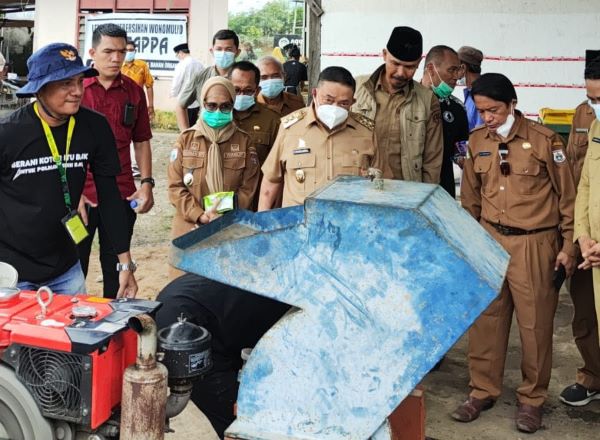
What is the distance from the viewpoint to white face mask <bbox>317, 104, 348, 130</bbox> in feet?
11.8

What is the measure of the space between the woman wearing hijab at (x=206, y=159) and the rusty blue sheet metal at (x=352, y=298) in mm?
1891

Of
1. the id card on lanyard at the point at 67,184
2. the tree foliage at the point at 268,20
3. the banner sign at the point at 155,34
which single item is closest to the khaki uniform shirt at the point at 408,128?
the id card on lanyard at the point at 67,184

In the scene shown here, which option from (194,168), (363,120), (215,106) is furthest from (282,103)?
(363,120)

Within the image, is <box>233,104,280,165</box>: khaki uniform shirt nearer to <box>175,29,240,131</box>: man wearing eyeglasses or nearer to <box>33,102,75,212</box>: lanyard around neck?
<box>175,29,240,131</box>: man wearing eyeglasses

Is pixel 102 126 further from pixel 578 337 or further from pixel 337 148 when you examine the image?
pixel 578 337

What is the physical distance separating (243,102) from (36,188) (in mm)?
1967

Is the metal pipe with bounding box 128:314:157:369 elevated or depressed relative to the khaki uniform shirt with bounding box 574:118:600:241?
depressed

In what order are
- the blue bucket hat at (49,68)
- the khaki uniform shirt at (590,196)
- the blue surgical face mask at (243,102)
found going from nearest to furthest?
the blue bucket hat at (49,68) → the khaki uniform shirt at (590,196) → the blue surgical face mask at (243,102)

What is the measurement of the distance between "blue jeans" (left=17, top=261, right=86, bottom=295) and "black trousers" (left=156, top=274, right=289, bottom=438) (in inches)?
29.4

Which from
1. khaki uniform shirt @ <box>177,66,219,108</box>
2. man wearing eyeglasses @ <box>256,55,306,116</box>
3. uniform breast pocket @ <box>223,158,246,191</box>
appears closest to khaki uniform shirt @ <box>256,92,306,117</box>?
man wearing eyeglasses @ <box>256,55,306,116</box>

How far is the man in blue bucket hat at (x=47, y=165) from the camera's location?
293 centimetres

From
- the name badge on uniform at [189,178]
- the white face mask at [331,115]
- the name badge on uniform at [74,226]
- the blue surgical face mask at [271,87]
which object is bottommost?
the name badge on uniform at [74,226]

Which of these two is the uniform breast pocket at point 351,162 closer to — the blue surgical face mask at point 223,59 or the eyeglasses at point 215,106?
the eyeglasses at point 215,106

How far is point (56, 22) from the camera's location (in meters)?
14.1
